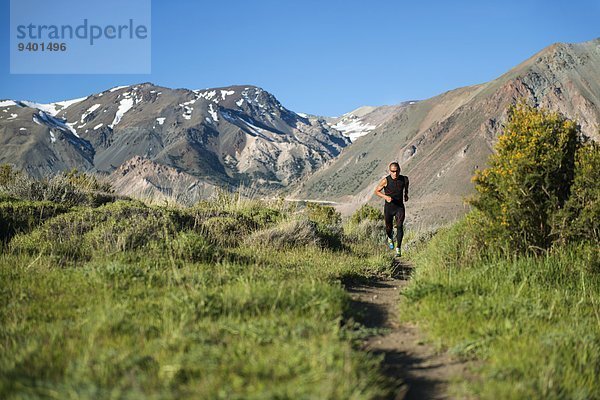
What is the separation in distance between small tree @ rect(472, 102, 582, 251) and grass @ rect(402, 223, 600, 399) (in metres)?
0.45

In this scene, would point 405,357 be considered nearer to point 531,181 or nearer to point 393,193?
point 531,181

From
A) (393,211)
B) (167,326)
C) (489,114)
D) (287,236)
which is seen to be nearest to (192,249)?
(287,236)

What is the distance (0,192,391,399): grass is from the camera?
3.33m

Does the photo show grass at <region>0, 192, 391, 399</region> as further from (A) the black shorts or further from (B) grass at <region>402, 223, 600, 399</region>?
(A) the black shorts

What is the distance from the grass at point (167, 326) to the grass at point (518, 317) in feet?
3.22

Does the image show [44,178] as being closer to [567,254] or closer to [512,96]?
[567,254]

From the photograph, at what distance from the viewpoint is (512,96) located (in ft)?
573

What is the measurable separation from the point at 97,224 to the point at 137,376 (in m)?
7.08

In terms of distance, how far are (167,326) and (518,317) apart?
3.58 metres

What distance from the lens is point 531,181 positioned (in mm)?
8078

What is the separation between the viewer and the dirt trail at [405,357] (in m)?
3.97

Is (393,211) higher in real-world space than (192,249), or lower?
higher

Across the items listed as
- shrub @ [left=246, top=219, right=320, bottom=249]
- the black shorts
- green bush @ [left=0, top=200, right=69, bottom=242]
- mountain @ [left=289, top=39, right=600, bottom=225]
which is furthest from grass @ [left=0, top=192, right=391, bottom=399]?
mountain @ [left=289, top=39, right=600, bottom=225]

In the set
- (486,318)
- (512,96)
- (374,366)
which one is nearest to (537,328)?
(486,318)
